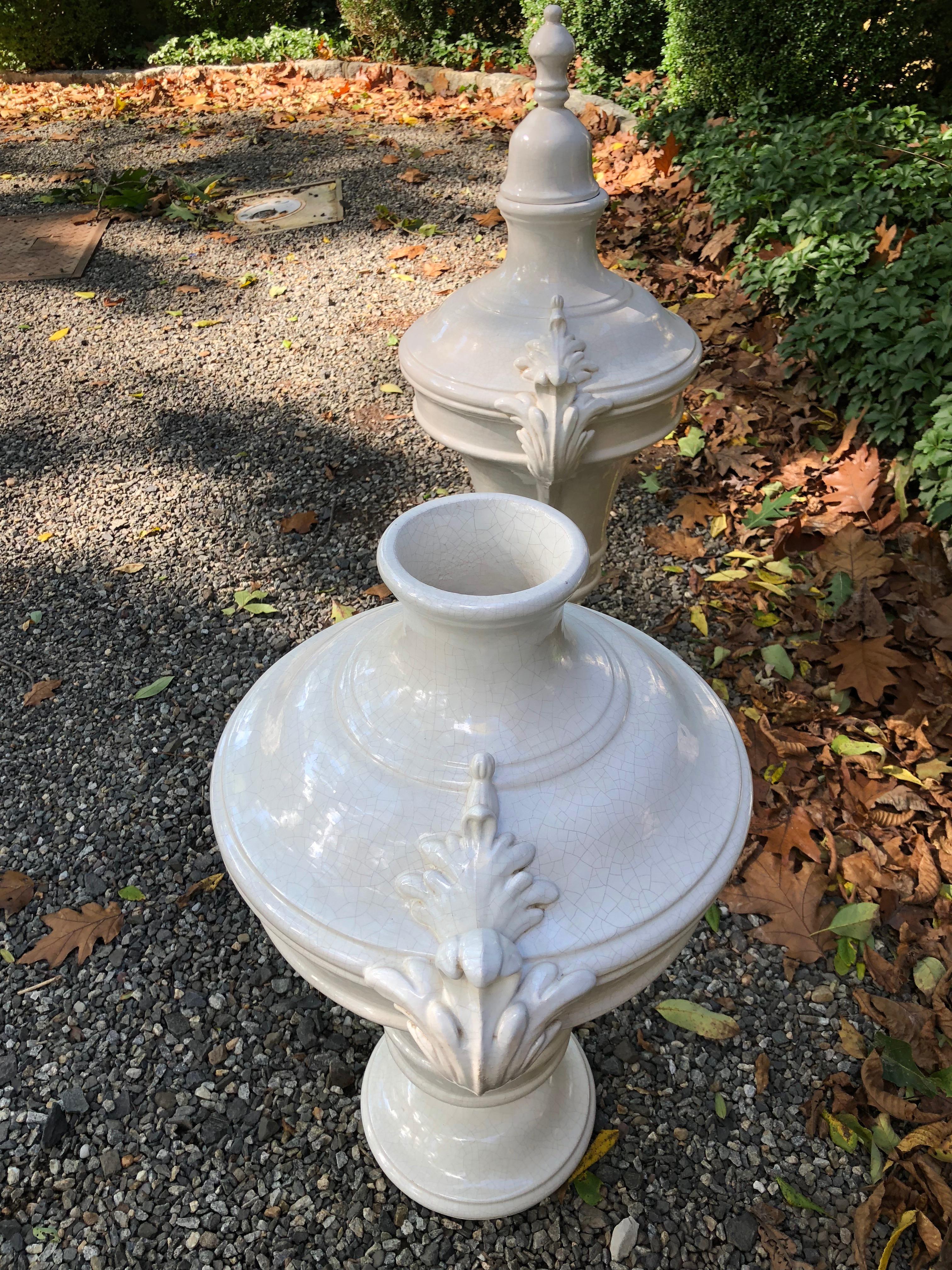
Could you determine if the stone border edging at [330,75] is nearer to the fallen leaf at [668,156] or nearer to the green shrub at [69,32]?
the green shrub at [69,32]

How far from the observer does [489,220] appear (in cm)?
570

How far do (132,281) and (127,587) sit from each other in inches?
117

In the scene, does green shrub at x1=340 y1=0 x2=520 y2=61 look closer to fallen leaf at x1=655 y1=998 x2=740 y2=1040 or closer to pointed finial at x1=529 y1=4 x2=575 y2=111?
pointed finial at x1=529 y1=4 x2=575 y2=111

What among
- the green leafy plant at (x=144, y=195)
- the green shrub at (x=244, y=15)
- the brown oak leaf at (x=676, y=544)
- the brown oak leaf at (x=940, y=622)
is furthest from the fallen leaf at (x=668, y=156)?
the green shrub at (x=244, y=15)

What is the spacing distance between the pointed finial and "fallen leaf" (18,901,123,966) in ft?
7.61

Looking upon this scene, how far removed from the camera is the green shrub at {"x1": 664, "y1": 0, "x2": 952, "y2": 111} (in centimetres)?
502

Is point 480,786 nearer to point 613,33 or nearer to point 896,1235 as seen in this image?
point 896,1235

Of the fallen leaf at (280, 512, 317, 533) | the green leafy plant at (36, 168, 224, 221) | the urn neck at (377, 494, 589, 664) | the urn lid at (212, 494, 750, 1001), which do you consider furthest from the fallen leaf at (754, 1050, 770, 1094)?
the green leafy plant at (36, 168, 224, 221)

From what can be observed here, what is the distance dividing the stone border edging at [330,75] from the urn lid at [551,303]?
5.21 meters

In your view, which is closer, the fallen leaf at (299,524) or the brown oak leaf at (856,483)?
the brown oak leaf at (856,483)

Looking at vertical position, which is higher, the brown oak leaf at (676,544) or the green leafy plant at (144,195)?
the green leafy plant at (144,195)

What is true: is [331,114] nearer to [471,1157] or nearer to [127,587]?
[127,587]

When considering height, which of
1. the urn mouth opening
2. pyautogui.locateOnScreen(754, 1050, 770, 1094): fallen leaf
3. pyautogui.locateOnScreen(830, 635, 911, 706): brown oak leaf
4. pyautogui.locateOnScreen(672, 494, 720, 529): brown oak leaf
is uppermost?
the urn mouth opening

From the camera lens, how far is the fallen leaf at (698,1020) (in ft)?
6.38
